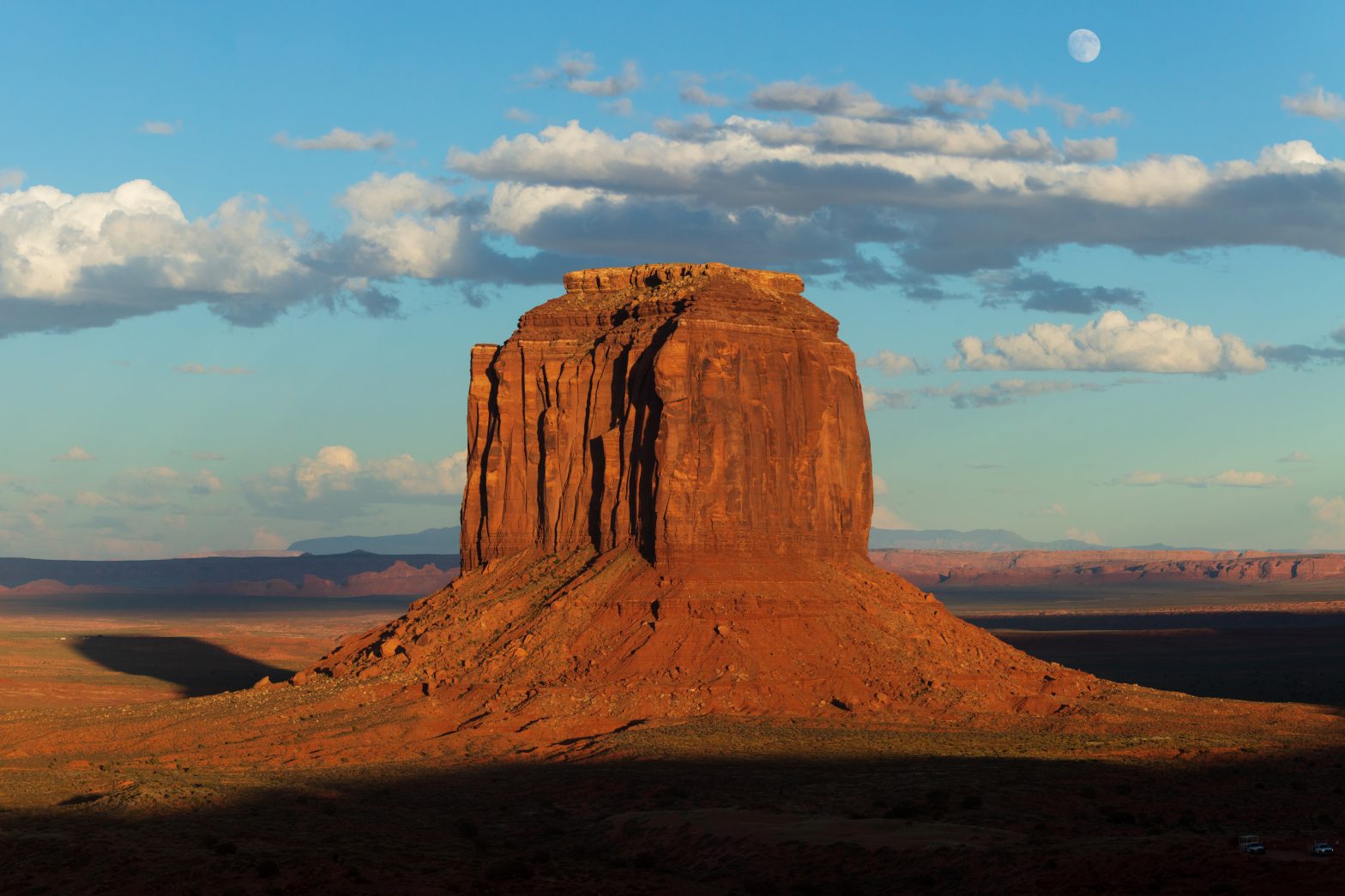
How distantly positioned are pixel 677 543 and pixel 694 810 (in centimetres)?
2396

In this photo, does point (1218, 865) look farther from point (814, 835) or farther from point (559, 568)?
point (559, 568)

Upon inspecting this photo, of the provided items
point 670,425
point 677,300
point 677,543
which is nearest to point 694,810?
point 677,543

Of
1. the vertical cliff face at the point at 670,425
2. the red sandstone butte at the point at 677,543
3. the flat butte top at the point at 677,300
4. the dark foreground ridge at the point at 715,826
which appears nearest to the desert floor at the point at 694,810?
the dark foreground ridge at the point at 715,826

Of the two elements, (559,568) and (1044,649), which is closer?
(559,568)

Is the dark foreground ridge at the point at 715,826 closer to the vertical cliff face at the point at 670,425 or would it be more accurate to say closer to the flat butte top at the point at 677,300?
the vertical cliff face at the point at 670,425

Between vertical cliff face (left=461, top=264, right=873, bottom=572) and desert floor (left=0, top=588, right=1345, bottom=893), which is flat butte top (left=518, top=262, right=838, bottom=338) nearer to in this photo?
vertical cliff face (left=461, top=264, right=873, bottom=572)

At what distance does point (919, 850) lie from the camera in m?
42.1

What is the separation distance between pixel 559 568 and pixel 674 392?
10234 millimetres

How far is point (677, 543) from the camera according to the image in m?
72.2

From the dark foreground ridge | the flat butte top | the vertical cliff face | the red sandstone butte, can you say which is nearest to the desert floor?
the dark foreground ridge

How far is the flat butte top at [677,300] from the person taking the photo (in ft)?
247

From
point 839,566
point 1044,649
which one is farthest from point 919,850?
point 1044,649

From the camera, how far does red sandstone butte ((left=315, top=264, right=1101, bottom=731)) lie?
69500 millimetres

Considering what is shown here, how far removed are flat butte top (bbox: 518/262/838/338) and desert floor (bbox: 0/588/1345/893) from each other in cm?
1851
